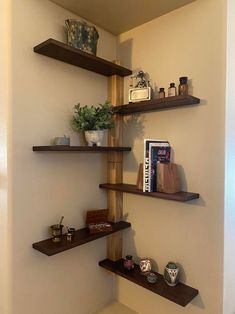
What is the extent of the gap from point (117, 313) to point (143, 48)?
195 centimetres

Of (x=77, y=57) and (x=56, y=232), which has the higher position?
(x=77, y=57)

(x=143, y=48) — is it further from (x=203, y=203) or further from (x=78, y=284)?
(x=78, y=284)

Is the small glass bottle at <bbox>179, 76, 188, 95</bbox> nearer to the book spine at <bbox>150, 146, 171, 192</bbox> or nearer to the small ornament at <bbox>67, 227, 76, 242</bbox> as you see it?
the book spine at <bbox>150, 146, 171, 192</bbox>

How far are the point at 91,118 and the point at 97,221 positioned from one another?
74 cm

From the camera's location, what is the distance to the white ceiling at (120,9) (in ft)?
4.75

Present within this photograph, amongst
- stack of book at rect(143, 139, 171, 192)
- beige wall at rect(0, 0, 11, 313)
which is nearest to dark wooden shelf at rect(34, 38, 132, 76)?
beige wall at rect(0, 0, 11, 313)

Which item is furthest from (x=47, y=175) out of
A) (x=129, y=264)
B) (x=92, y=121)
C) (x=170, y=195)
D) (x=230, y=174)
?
(x=230, y=174)

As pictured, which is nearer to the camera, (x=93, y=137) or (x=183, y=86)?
(x=183, y=86)

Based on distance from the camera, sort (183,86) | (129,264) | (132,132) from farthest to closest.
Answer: (132,132), (129,264), (183,86)

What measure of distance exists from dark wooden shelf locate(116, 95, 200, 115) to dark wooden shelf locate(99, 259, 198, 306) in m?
1.13

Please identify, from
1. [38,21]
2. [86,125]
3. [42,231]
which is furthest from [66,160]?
[38,21]

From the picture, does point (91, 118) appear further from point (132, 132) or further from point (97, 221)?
point (97, 221)

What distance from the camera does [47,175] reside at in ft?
4.71

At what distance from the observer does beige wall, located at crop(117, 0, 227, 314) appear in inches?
51.7
